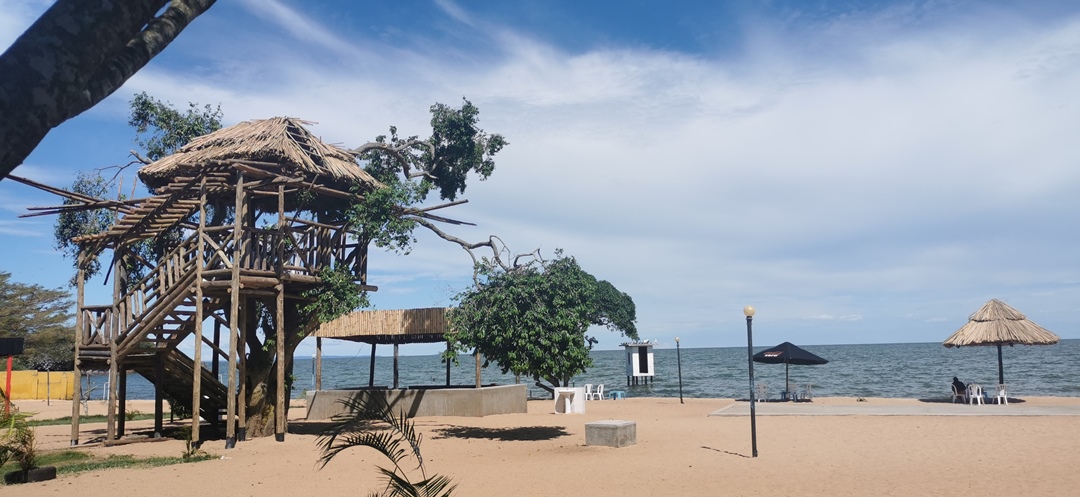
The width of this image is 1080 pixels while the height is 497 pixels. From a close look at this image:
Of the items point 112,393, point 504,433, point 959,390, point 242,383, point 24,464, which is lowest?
point 504,433

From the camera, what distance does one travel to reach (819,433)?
1673 cm

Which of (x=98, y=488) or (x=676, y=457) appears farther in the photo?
(x=676, y=457)

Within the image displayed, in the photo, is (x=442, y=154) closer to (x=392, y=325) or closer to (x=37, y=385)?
(x=392, y=325)

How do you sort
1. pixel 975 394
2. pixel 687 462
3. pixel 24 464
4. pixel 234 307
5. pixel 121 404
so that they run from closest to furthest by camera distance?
pixel 24 464 → pixel 687 462 → pixel 234 307 → pixel 121 404 → pixel 975 394

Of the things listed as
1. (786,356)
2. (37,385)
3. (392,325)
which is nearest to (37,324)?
(37,385)

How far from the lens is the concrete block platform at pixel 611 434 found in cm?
1564

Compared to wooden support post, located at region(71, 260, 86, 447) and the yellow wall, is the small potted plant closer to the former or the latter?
wooden support post, located at region(71, 260, 86, 447)

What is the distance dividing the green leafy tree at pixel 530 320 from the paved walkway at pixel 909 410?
6.43 m

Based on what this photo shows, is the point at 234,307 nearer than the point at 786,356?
Yes

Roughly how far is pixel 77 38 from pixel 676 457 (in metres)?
12.7

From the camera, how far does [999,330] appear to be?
2370 centimetres

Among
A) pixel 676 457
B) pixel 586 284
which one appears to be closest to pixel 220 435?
pixel 586 284

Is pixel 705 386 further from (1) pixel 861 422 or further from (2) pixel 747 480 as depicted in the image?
(2) pixel 747 480

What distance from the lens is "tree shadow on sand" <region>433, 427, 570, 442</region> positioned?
18.0 m
